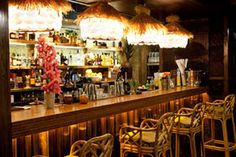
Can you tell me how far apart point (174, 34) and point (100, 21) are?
192 cm

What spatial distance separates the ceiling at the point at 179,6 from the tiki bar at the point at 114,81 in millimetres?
18

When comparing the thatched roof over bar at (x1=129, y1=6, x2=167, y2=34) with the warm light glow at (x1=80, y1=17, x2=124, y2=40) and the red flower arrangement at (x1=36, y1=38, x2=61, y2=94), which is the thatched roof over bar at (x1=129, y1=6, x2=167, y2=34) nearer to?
the warm light glow at (x1=80, y1=17, x2=124, y2=40)

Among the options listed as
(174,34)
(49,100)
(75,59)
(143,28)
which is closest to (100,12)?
(143,28)

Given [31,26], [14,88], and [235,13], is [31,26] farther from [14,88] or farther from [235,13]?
[235,13]

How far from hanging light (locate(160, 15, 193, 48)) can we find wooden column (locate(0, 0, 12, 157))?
3.58 metres

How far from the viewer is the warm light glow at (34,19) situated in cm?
304

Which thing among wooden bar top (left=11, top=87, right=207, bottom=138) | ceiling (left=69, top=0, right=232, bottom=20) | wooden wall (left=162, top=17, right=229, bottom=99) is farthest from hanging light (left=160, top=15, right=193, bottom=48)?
wooden bar top (left=11, top=87, right=207, bottom=138)

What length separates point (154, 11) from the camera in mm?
5777

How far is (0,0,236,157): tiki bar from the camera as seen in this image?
284 centimetres

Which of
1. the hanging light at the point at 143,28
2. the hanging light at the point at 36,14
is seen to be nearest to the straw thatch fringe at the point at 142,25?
the hanging light at the point at 143,28

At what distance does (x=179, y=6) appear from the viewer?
5.34m

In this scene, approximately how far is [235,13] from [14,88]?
4.34 metres

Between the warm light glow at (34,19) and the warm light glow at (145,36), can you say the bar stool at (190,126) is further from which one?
the warm light glow at (34,19)

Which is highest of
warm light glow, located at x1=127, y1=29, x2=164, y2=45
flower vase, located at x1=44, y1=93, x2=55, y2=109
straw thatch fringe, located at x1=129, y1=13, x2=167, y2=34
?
straw thatch fringe, located at x1=129, y1=13, x2=167, y2=34
